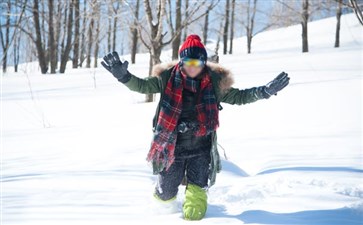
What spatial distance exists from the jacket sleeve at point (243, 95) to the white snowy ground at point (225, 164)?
0.69 m

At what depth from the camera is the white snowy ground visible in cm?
241

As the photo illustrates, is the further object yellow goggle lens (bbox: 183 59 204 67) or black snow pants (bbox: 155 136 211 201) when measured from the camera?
black snow pants (bbox: 155 136 211 201)

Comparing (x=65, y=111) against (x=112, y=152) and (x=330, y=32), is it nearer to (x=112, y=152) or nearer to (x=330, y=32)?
(x=112, y=152)

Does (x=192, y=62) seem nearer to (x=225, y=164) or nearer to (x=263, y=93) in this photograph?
(x=263, y=93)

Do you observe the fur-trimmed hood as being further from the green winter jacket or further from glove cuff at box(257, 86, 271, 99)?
glove cuff at box(257, 86, 271, 99)

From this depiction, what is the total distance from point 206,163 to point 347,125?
2661 mm

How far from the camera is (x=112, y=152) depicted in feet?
12.6

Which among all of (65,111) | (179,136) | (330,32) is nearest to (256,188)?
(179,136)

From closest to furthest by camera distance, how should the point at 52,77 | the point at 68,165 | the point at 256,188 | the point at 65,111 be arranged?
the point at 256,188, the point at 68,165, the point at 65,111, the point at 52,77

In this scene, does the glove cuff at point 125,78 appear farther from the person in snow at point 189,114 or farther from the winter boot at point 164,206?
the winter boot at point 164,206

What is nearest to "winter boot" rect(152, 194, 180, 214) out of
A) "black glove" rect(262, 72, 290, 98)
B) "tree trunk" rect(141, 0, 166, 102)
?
"black glove" rect(262, 72, 290, 98)

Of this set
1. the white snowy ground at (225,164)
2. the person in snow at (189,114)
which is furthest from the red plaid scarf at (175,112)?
the white snowy ground at (225,164)

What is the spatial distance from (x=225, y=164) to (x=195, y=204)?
1187 millimetres

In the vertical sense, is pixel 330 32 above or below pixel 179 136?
above
